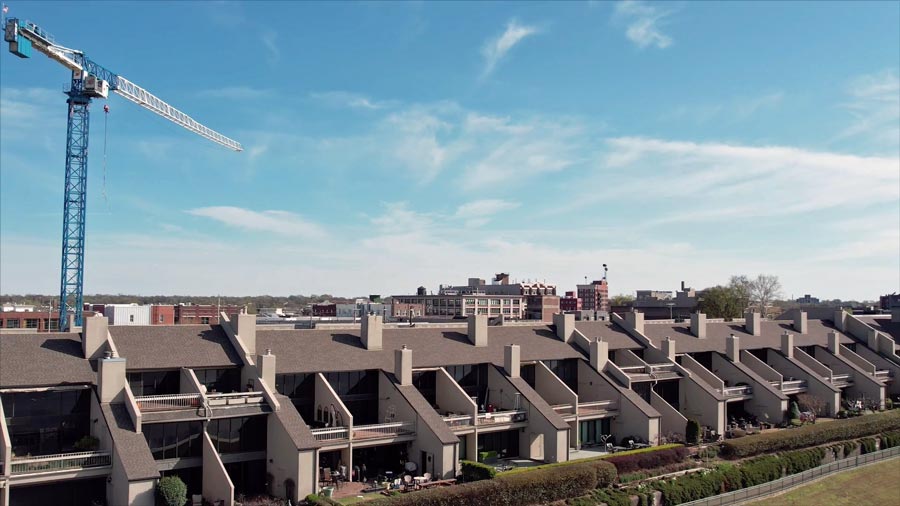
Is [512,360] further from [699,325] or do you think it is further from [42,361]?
[42,361]

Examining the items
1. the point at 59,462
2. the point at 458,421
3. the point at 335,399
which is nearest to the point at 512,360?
the point at 458,421

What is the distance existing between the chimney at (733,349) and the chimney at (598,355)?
46.8 feet

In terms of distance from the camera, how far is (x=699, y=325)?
6494 centimetres

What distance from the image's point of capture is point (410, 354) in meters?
44.0

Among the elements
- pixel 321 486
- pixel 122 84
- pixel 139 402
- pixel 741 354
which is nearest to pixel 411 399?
pixel 321 486

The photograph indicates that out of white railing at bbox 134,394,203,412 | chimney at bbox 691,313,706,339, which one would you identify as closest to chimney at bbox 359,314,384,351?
white railing at bbox 134,394,203,412

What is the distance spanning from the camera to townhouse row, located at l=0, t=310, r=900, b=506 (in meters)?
33.8

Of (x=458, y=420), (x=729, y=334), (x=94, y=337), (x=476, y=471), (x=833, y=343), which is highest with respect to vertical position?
(x=94, y=337)

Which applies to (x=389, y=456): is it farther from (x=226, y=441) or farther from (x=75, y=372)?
(x=75, y=372)

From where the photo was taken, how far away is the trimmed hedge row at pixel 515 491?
33719mm

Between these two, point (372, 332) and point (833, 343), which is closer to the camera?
point (372, 332)

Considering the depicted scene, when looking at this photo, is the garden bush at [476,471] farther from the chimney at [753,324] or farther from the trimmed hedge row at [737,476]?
the chimney at [753,324]

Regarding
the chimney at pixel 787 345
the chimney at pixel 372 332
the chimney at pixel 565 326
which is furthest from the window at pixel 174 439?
the chimney at pixel 787 345

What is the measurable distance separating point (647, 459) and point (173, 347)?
28709 millimetres
